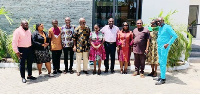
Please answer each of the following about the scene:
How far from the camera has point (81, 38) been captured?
5.85 meters

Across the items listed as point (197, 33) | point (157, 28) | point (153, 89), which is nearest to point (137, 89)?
point (153, 89)

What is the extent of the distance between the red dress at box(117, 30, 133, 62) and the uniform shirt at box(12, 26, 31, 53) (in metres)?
2.50

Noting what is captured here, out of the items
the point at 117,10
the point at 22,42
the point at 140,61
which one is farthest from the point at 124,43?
the point at 22,42

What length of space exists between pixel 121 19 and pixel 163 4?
1.67 meters

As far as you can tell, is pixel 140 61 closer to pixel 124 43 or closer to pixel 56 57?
pixel 124 43

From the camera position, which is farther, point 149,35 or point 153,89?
point 149,35

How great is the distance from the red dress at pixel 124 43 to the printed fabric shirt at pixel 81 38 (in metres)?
0.93

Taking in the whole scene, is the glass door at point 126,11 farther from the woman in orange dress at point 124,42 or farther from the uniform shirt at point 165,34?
the uniform shirt at point 165,34

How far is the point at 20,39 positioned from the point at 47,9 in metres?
2.73

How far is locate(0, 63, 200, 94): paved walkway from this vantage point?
491 centimetres

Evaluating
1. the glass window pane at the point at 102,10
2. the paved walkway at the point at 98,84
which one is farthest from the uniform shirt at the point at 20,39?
the glass window pane at the point at 102,10

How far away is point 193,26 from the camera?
40.8ft

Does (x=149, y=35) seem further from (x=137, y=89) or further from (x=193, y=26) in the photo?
(x=193, y=26)

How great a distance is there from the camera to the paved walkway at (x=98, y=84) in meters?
4.91
